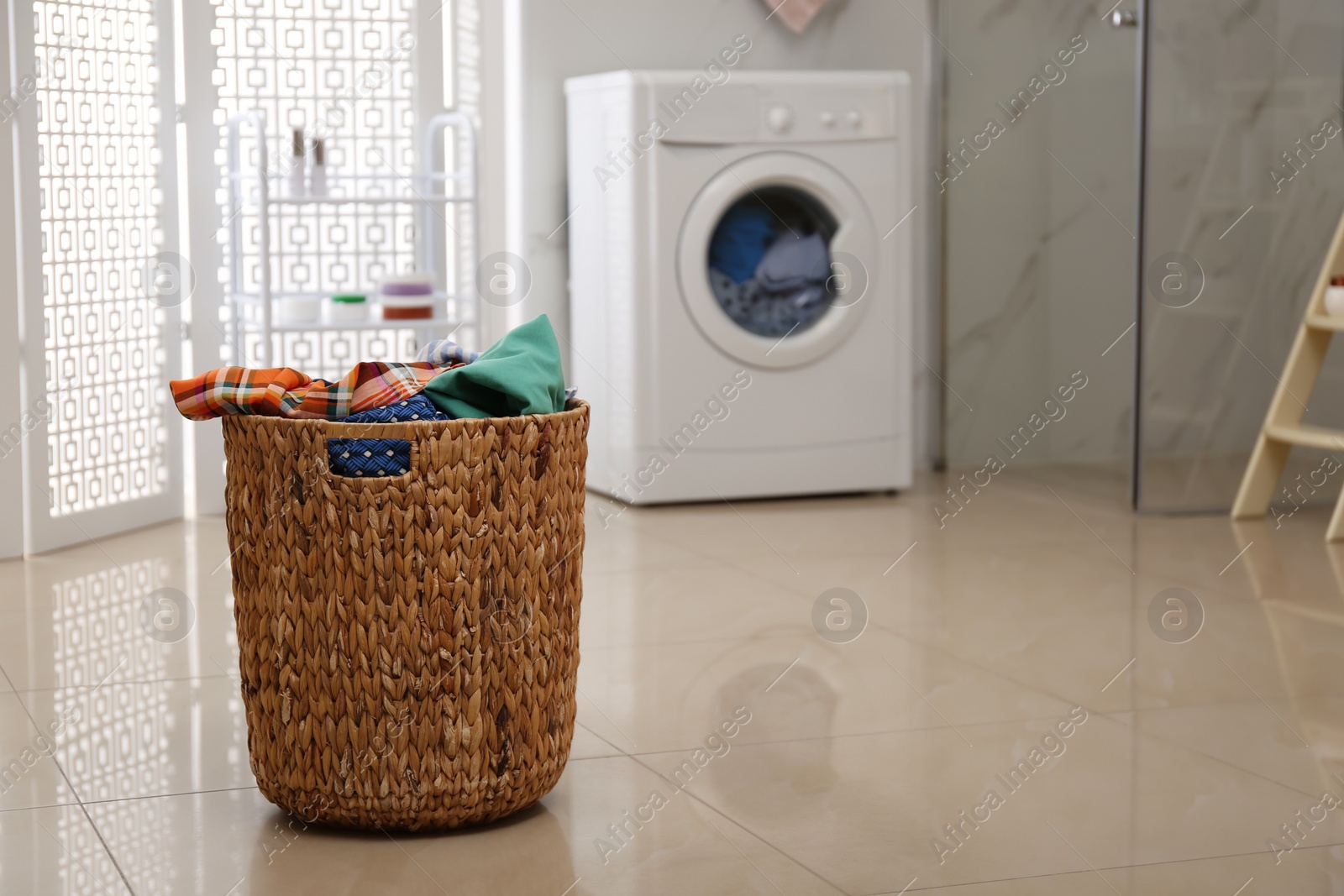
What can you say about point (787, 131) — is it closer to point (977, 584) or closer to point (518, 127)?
point (518, 127)

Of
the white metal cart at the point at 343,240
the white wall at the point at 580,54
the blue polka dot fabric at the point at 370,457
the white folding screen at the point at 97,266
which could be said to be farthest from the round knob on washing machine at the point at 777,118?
the blue polka dot fabric at the point at 370,457

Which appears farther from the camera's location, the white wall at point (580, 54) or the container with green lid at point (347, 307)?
the white wall at point (580, 54)

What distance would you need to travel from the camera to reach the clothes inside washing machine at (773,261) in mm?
3451

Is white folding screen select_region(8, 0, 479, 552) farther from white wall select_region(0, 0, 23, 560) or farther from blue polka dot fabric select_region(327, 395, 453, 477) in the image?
blue polka dot fabric select_region(327, 395, 453, 477)

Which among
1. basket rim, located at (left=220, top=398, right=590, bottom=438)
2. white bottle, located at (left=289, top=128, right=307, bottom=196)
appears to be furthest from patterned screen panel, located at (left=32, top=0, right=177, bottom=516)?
basket rim, located at (left=220, top=398, right=590, bottom=438)

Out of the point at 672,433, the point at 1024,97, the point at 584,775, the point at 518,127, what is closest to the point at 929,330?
the point at 1024,97

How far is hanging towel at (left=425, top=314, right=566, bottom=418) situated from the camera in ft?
4.85

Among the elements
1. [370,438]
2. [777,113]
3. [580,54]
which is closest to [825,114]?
[777,113]

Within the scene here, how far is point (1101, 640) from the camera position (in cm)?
228

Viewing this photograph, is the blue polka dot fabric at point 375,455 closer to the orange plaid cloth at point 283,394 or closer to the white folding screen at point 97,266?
the orange plaid cloth at point 283,394

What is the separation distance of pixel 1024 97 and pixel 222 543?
238 cm

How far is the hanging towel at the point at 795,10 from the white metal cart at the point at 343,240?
2.95 feet

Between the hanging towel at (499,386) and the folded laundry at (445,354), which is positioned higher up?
the folded laundry at (445,354)

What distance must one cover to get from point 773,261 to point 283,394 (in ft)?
6.96
